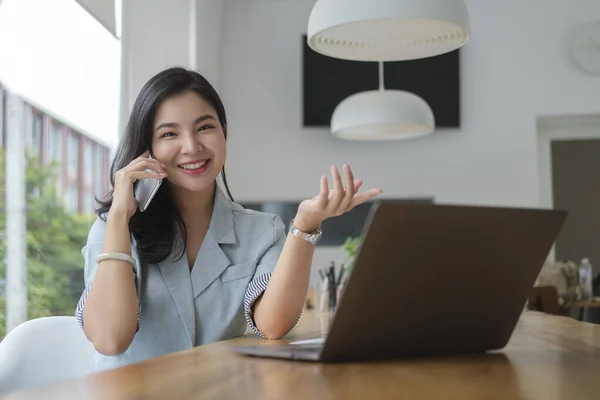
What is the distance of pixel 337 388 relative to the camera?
0.82 metres

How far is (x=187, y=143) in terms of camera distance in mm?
1774

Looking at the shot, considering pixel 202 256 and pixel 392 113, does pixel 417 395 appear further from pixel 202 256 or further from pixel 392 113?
pixel 392 113

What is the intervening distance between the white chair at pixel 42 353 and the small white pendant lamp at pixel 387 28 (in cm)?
116

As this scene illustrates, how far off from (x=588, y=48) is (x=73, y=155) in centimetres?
411

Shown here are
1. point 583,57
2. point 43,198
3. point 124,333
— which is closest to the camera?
point 124,333

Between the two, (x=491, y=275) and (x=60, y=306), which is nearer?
(x=491, y=275)

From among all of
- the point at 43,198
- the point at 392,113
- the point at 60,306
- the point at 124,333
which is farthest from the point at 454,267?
the point at 392,113

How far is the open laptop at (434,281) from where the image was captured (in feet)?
3.16

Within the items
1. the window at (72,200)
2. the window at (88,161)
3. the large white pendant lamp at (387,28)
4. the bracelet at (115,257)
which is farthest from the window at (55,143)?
the bracelet at (115,257)

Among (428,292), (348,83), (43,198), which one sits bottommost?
(428,292)

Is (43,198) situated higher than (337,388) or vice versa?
(43,198)

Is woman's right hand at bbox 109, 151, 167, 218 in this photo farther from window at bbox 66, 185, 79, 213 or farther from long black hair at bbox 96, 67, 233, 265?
window at bbox 66, 185, 79, 213

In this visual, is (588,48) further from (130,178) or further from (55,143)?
(130,178)

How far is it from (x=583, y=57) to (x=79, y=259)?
4.17 m
